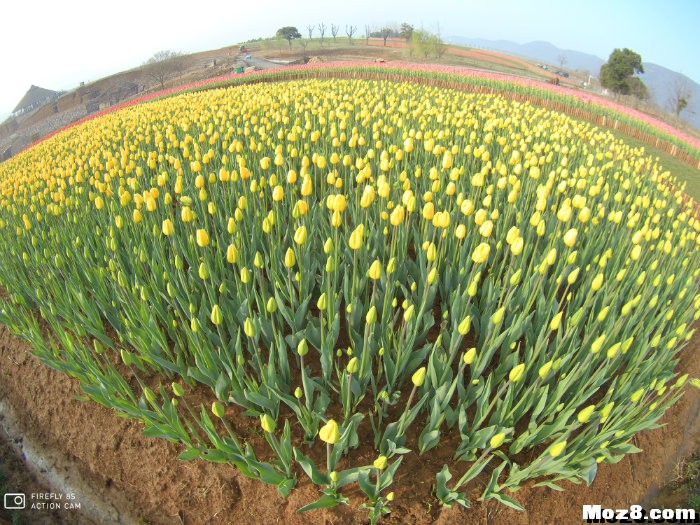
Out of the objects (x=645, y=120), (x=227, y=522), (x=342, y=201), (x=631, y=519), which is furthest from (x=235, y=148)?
(x=645, y=120)

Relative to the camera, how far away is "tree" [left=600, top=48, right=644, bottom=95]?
154 ft

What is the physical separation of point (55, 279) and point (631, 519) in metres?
5.14

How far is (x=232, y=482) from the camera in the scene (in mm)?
2504

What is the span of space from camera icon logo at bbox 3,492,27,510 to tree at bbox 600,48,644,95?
62554 mm

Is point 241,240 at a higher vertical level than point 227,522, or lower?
higher

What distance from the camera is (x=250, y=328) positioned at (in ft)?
7.39

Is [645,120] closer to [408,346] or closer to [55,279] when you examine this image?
[408,346]

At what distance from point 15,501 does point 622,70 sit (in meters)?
62.9

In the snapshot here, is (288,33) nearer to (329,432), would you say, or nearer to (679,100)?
(679,100)

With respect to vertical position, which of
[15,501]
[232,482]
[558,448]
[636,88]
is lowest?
[15,501]

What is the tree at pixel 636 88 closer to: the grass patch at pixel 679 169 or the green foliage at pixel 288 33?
the grass patch at pixel 679 169

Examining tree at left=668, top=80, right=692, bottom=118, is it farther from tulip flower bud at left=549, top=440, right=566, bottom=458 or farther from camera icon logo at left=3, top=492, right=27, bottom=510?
camera icon logo at left=3, top=492, right=27, bottom=510

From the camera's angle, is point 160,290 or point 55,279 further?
point 55,279

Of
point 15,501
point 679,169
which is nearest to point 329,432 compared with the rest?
point 15,501
